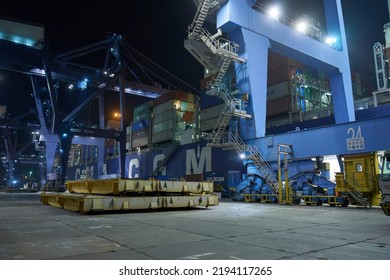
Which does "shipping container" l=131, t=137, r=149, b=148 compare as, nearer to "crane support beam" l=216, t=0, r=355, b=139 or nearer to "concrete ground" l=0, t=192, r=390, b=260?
"crane support beam" l=216, t=0, r=355, b=139

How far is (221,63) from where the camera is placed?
898 inches

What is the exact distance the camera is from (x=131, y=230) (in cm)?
738

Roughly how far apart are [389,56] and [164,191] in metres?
33.0

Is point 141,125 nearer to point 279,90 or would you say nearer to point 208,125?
point 208,125

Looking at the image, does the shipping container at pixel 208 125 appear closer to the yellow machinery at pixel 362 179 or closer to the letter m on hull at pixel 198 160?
the letter m on hull at pixel 198 160

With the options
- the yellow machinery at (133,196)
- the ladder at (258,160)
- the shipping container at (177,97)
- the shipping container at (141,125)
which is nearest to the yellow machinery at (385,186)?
the yellow machinery at (133,196)

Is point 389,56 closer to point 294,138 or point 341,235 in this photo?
point 294,138

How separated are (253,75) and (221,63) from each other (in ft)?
8.85

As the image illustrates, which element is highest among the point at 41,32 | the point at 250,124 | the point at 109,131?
the point at 41,32

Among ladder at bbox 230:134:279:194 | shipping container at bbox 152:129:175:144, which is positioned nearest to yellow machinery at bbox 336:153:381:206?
ladder at bbox 230:134:279:194

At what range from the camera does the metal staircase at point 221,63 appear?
2084 centimetres

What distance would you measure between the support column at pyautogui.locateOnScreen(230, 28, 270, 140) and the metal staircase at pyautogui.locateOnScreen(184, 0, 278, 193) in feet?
1.68

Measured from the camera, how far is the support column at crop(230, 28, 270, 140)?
71.3 feet
